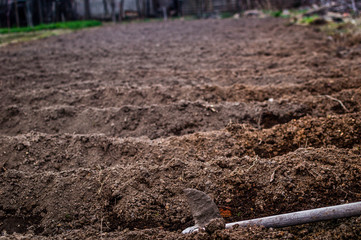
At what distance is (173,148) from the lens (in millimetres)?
2424

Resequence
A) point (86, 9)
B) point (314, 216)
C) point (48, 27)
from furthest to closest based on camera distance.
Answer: point (86, 9) → point (48, 27) → point (314, 216)

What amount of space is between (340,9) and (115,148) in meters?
10.9

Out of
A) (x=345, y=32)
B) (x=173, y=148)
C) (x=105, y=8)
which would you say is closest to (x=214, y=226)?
(x=173, y=148)

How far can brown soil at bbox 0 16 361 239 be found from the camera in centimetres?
186

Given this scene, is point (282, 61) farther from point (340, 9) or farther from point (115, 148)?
point (340, 9)

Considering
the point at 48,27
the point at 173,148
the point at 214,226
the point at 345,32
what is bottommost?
the point at 214,226

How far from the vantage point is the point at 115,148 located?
250 centimetres

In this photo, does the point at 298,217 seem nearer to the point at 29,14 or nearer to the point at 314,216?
the point at 314,216

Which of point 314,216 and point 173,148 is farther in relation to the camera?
point 173,148

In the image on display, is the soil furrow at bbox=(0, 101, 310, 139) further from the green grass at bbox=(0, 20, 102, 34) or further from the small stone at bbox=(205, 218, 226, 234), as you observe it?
the green grass at bbox=(0, 20, 102, 34)

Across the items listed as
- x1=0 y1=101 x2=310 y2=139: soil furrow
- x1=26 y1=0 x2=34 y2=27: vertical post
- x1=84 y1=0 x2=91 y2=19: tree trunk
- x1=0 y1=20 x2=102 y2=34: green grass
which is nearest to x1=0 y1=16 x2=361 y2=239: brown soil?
x1=0 y1=101 x2=310 y2=139: soil furrow

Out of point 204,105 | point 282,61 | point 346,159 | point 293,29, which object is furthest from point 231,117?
point 293,29

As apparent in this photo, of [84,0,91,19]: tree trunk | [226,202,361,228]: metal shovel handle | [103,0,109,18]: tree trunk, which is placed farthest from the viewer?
[84,0,91,19]: tree trunk

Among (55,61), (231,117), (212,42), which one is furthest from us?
(212,42)
